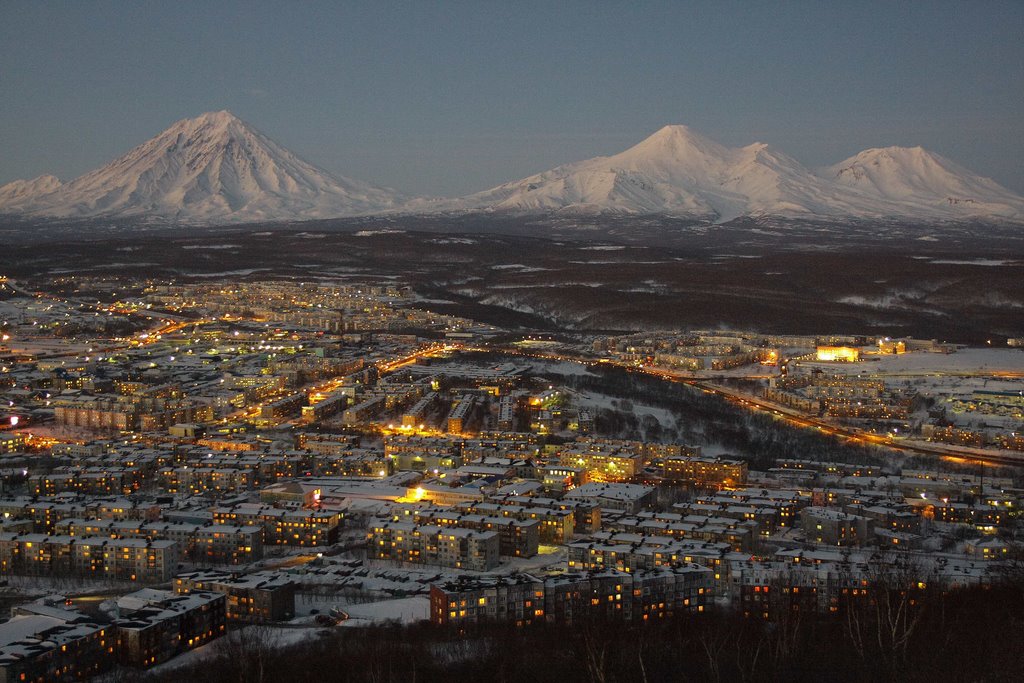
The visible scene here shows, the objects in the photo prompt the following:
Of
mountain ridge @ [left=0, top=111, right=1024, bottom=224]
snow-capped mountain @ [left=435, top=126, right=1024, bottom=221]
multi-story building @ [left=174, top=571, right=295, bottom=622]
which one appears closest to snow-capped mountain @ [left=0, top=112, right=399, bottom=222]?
mountain ridge @ [left=0, top=111, right=1024, bottom=224]

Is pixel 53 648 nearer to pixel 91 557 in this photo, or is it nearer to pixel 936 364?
pixel 91 557

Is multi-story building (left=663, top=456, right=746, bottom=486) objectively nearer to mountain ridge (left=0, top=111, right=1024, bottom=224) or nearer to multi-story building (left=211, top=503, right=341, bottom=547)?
multi-story building (left=211, top=503, right=341, bottom=547)

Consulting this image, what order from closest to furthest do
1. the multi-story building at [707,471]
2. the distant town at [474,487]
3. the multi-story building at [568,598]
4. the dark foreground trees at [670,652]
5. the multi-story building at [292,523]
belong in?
the dark foreground trees at [670,652], the multi-story building at [568,598], the distant town at [474,487], the multi-story building at [292,523], the multi-story building at [707,471]

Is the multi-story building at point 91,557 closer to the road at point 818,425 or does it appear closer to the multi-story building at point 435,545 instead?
the multi-story building at point 435,545

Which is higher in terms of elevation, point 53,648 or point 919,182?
point 919,182

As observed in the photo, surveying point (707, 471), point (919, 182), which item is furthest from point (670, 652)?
point (919, 182)

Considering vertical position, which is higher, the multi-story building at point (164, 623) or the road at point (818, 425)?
the multi-story building at point (164, 623)

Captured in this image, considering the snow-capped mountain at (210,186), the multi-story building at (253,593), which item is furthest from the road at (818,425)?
the snow-capped mountain at (210,186)
